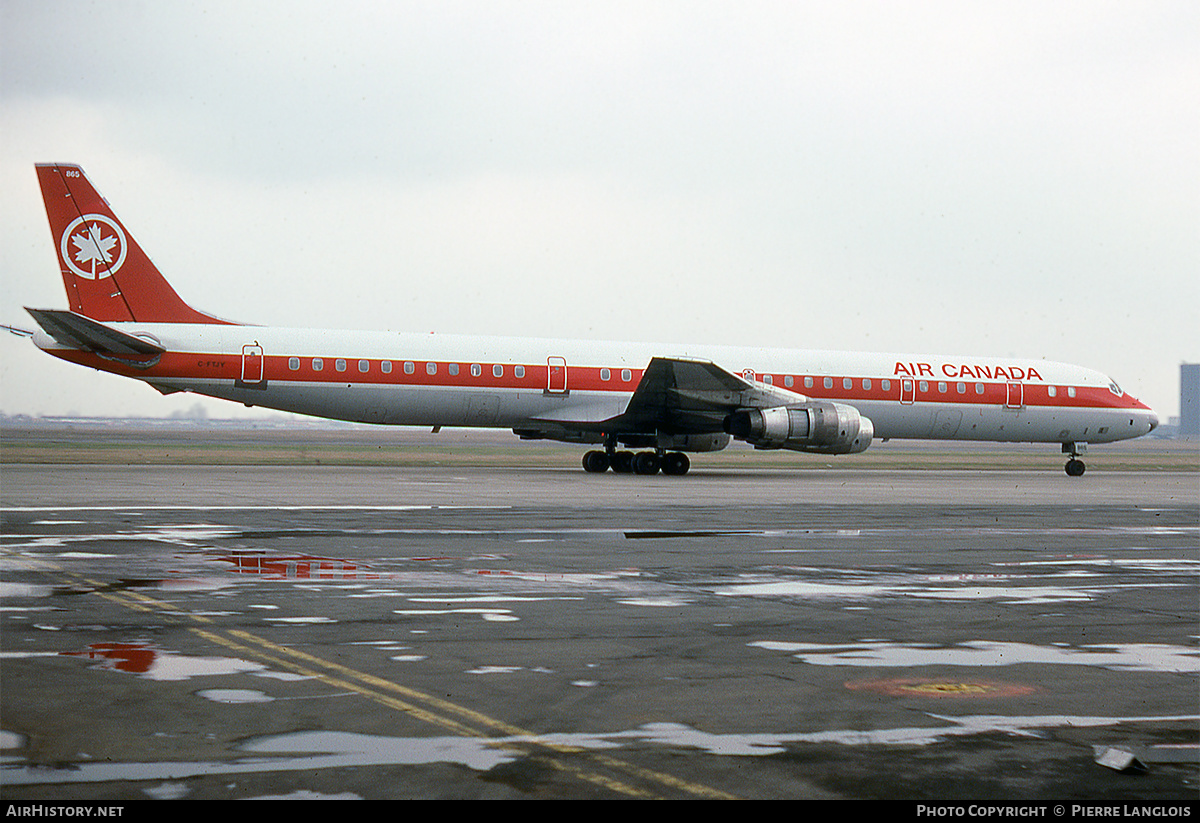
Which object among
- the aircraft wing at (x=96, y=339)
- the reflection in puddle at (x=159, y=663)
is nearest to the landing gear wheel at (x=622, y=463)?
the aircraft wing at (x=96, y=339)

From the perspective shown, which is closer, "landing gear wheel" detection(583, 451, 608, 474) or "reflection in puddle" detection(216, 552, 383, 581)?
"reflection in puddle" detection(216, 552, 383, 581)

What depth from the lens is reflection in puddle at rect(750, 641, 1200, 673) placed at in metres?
7.83

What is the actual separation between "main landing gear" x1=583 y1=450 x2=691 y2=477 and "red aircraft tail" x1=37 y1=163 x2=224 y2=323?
1179 cm

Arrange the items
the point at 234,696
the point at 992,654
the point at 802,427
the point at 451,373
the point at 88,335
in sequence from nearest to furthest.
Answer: the point at 234,696 < the point at 992,654 < the point at 88,335 < the point at 802,427 < the point at 451,373

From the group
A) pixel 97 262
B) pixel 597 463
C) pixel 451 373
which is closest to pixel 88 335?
pixel 97 262

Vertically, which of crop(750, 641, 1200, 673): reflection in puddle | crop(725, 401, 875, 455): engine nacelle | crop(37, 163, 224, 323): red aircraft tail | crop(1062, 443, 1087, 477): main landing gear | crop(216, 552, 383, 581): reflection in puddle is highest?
crop(37, 163, 224, 323): red aircraft tail

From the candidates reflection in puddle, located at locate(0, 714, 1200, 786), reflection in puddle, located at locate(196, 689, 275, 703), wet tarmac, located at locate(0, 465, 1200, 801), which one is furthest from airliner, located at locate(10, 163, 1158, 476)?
reflection in puddle, located at locate(0, 714, 1200, 786)

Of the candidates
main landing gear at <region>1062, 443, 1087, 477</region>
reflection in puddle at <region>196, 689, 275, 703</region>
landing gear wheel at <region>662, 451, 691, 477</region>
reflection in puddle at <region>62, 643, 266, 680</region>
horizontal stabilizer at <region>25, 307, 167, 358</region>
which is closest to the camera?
reflection in puddle at <region>196, 689, 275, 703</region>

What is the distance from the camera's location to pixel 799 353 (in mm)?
38906

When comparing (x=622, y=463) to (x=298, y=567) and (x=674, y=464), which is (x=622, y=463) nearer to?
(x=674, y=464)

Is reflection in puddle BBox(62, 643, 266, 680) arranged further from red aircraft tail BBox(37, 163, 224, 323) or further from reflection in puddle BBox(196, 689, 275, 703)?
red aircraft tail BBox(37, 163, 224, 323)

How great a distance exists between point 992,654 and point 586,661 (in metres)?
2.77

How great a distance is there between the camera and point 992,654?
26.8 feet

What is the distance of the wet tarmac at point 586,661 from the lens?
205 inches
